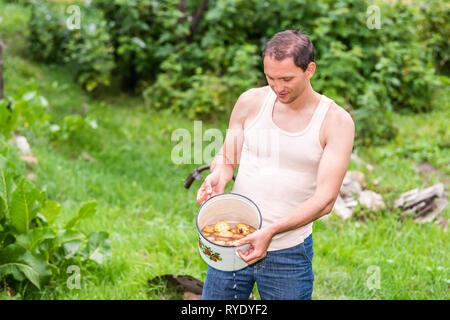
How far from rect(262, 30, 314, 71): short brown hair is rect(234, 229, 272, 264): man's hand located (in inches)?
21.5

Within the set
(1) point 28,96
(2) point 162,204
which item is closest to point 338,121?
(2) point 162,204

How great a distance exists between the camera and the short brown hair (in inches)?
58.4

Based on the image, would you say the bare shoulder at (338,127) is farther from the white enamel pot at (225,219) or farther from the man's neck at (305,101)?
the white enamel pot at (225,219)

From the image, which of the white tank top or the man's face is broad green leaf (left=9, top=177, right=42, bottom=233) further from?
the man's face

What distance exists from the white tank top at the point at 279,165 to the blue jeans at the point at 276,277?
44 mm

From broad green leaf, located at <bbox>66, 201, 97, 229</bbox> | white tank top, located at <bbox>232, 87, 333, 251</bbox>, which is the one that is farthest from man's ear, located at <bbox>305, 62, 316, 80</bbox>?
broad green leaf, located at <bbox>66, 201, 97, 229</bbox>

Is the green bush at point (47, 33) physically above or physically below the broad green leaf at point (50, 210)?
above

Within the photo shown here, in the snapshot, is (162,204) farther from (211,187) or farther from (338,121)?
(338,121)

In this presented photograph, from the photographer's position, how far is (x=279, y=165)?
5.46ft

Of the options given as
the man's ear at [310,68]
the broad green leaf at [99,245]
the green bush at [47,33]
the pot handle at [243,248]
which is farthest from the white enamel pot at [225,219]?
the green bush at [47,33]

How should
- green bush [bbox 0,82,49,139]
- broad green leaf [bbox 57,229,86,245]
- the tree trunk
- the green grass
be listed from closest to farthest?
broad green leaf [bbox 57,229,86,245] → the green grass → green bush [bbox 0,82,49,139] → the tree trunk

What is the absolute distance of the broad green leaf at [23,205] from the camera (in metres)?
2.44

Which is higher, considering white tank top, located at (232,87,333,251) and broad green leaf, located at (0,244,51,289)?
white tank top, located at (232,87,333,251)
